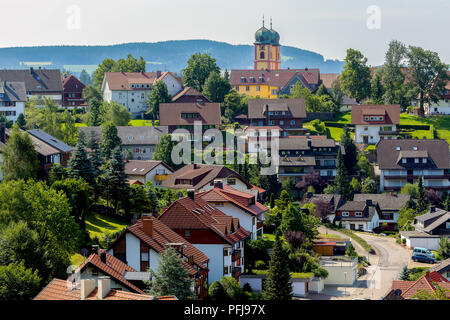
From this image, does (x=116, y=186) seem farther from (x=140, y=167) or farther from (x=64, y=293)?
(x=64, y=293)

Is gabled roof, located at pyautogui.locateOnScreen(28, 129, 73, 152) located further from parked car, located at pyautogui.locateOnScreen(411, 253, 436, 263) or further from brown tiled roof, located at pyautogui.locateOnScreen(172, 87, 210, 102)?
brown tiled roof, located at pyautogui.locateOnScreen(172, 87, 210, 102)

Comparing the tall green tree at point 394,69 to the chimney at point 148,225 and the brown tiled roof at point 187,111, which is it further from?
the chimney at point 148,225

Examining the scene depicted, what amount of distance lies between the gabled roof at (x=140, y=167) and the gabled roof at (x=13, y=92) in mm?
26999

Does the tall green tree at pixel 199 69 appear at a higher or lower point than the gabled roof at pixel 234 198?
higher

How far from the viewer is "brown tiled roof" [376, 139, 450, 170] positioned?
8406 centimetres

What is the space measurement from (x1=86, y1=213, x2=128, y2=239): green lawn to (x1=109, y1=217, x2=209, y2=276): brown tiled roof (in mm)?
7471

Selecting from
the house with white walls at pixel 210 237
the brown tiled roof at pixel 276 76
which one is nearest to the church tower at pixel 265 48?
the brown tiled roof at pixel 276 76

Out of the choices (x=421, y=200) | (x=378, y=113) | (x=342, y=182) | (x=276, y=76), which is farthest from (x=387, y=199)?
(x=276, y=76)

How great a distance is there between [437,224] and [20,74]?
72.6m

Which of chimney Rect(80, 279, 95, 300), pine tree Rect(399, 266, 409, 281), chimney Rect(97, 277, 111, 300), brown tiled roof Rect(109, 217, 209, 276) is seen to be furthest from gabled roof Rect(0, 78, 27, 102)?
chimney Rect(97, 277, 111, 300)

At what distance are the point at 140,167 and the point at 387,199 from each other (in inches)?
1008

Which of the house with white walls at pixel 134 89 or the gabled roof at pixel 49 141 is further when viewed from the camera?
the house with white walls at pixel 134 89

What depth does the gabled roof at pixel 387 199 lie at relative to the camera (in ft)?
248

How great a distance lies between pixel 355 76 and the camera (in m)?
110
